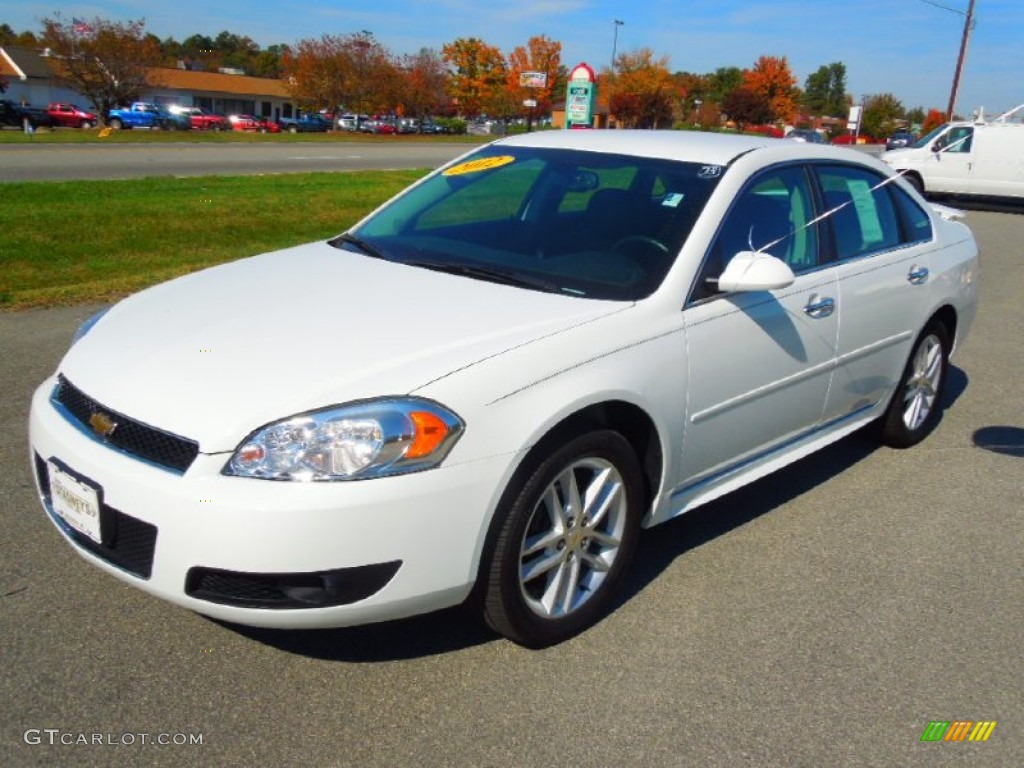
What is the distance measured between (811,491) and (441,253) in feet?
7.09

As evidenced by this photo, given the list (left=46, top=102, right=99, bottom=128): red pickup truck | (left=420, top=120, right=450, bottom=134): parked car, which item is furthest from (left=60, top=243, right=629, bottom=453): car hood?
(left=420, top=120, right=450, bottom=134): parked car

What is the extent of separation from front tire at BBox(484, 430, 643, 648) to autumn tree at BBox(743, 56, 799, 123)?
282 feet

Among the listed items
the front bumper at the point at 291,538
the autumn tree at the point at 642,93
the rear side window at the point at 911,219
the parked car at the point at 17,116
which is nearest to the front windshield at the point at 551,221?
the front bumper at the point at 291,538

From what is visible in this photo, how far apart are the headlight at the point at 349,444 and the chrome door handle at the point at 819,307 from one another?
198 cm

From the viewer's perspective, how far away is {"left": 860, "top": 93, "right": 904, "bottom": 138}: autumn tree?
80000 mm

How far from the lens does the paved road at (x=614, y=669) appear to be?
8.73ft

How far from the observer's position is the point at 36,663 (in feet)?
9.53

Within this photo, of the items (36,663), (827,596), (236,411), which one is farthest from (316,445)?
(827,596)

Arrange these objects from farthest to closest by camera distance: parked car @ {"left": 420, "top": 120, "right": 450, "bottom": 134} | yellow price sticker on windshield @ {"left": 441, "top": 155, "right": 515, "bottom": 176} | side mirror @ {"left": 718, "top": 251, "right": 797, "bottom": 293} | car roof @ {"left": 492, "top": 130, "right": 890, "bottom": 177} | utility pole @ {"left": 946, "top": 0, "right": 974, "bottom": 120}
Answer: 1. parked car @ {"left": 420, "top": 120, "right": 450, "bottom": 134}
2. utility pole @ {"left": 946, "top": 0, "right": 974, "bottom": 120}
3. yellow price sticker on windshield @ {"left": 441, "top": 155, "right": 515, "bottom": 176}
4. car roof @ {"left": 492, "top": 130, "right": 890, "bottom": 177}
5. side mirror @ {"left": 718, "top": 251, "right": 797, "bottom": 293}

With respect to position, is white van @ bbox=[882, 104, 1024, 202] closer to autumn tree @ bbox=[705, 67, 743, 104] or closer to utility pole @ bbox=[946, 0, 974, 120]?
utility pole @ bbox=[946, 0, 974, 120]

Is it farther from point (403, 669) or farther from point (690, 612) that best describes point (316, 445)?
point (690, 612)

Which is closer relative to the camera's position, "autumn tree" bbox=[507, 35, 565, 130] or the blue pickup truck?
the blue pickup truck

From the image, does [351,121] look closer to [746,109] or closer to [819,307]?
[746,109]

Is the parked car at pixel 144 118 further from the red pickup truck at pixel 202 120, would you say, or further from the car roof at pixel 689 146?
the car roof at pixel 689 146
